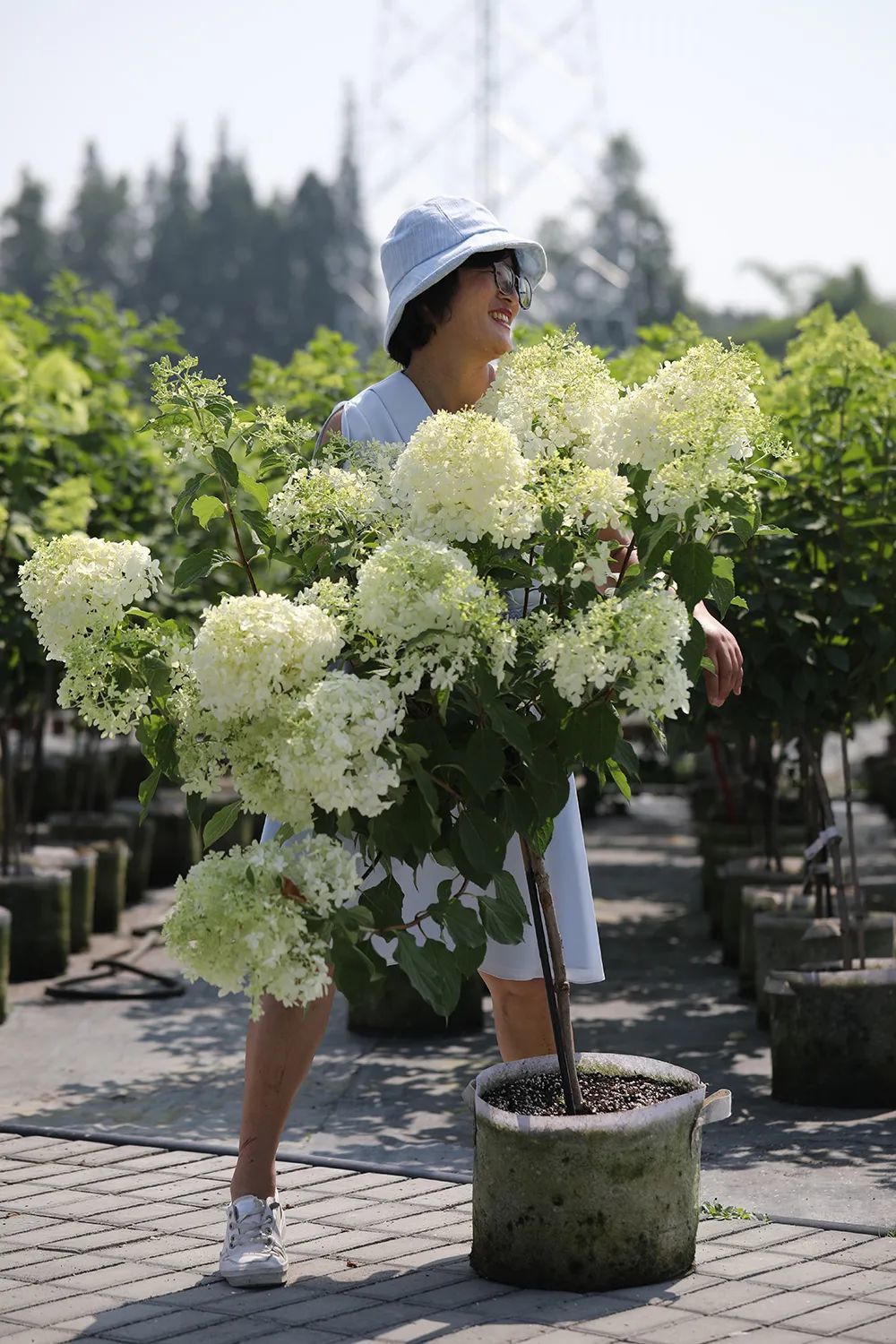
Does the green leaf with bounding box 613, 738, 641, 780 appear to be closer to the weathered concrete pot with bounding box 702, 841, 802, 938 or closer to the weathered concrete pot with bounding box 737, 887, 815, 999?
the weathered concrete pot with bounding box 737, 887, 815, 999

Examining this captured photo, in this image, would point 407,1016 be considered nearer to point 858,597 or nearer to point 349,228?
point 858,597

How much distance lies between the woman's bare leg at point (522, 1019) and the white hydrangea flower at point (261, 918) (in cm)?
90

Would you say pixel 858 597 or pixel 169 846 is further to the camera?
pixel 169 846

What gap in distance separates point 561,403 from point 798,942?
11.4 feet

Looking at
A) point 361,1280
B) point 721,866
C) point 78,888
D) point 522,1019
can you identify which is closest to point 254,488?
point 522,1019

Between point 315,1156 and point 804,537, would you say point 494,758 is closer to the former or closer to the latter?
point 315,1156

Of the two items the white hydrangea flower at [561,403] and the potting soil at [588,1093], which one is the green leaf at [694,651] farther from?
the potting soil at [588,1093]

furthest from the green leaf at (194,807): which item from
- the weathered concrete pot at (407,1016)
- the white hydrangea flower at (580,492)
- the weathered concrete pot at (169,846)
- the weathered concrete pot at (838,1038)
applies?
the weathered concrete pot at (169,846)

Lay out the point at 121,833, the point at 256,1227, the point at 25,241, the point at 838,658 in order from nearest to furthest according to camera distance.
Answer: the point at 256,1227
the point at 838,658
the point at 121,833
the point at 25,241

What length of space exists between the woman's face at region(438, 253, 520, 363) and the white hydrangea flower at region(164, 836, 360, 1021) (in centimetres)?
129

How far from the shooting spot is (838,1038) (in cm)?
485

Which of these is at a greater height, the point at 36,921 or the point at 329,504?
the point at 329,504

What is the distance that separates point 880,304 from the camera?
208 ft

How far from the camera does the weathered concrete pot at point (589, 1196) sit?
307 cm
